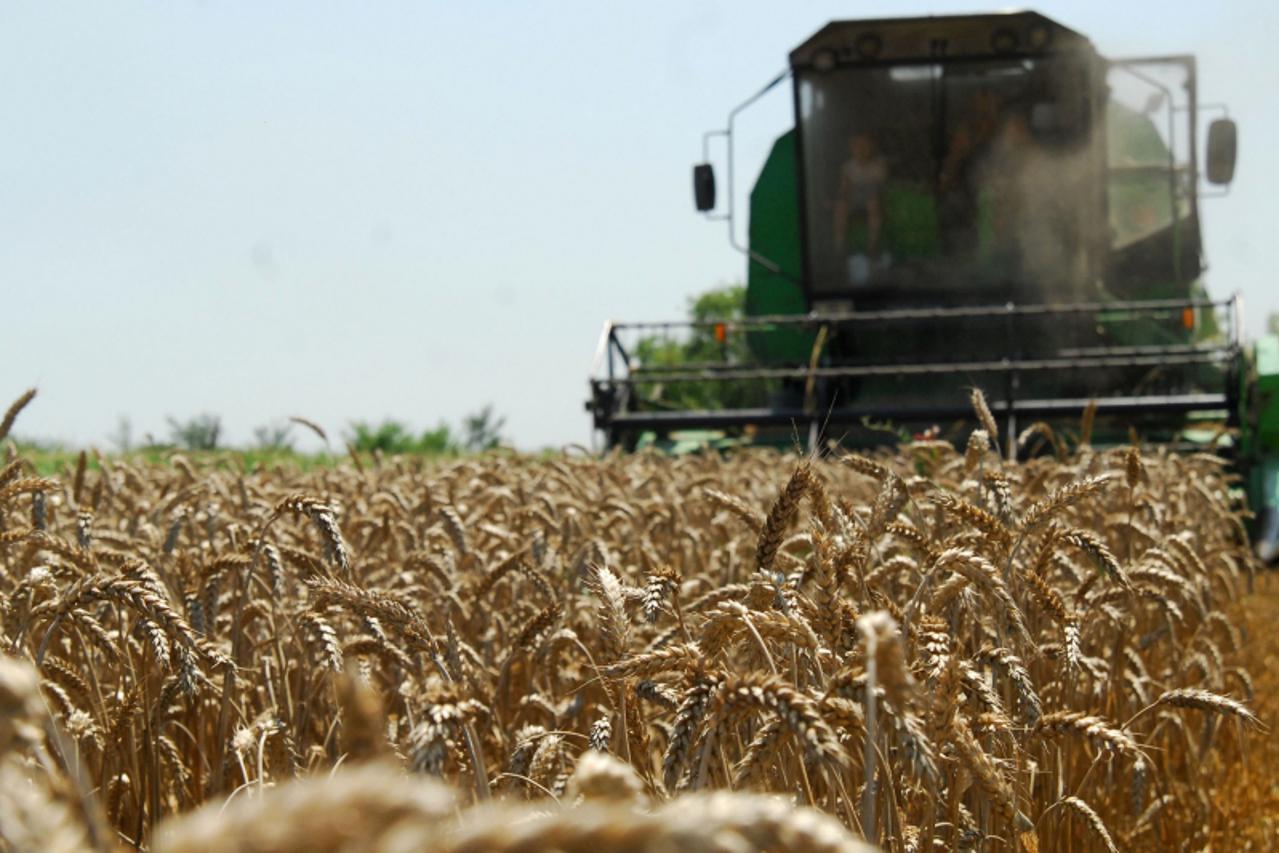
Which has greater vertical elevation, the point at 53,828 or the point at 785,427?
the point at 53,828

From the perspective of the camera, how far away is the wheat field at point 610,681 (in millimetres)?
774

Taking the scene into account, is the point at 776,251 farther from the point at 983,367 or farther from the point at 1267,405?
the point at 1267,405

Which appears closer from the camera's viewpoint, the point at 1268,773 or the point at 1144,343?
the point at 1268,773

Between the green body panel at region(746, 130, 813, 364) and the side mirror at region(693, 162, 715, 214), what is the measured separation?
1.36 metres

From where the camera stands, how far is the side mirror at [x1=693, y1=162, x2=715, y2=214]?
11789mm

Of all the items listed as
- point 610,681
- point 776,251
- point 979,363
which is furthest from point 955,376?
point 610,681

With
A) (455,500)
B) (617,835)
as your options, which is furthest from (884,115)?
(617,835)

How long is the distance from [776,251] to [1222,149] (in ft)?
12.4

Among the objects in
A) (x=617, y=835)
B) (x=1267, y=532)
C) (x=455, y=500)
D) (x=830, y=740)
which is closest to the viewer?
(x=617, y=835)

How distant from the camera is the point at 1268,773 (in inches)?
204

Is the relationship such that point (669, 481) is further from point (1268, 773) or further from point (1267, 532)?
point (1267, 532)

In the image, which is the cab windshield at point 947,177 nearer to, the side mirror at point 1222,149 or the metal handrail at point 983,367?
the metal handrail at point 983,367

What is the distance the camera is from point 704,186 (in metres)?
11.8

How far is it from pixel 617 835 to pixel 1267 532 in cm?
1030
